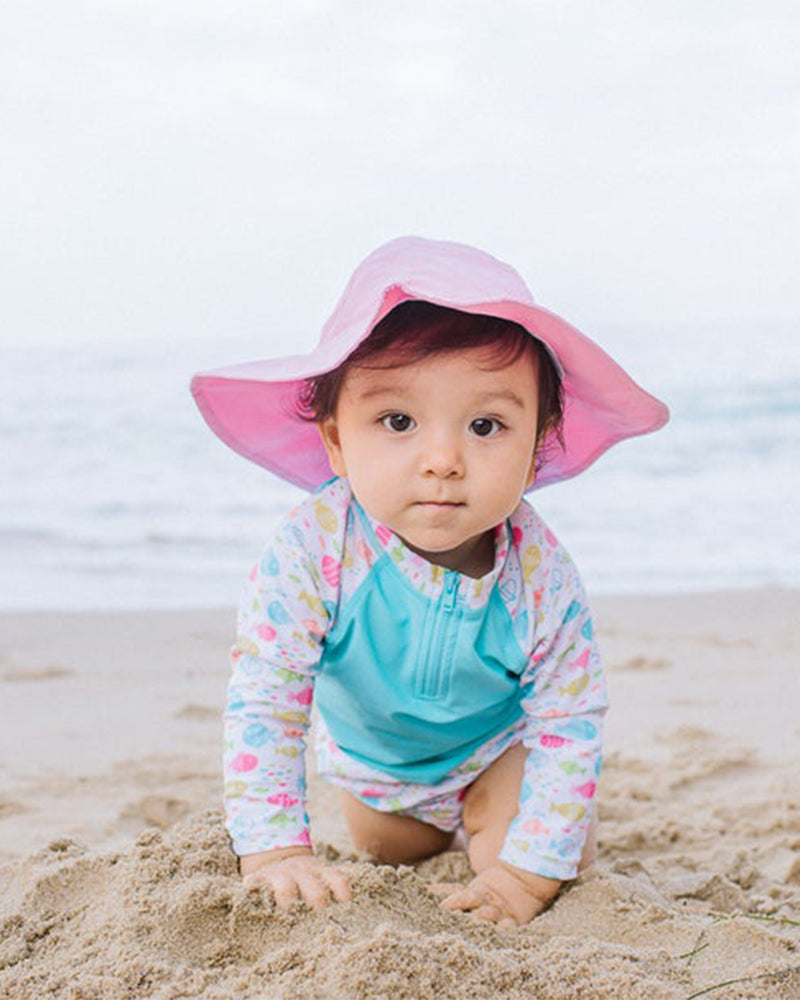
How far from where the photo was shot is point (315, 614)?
2.26 meters

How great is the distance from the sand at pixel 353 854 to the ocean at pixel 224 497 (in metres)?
1.44

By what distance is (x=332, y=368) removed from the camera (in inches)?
79.2

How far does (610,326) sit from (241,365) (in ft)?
61.6

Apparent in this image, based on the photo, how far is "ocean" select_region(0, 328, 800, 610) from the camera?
21.8ft

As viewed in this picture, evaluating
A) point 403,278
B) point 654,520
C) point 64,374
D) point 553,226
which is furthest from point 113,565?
point 553,226

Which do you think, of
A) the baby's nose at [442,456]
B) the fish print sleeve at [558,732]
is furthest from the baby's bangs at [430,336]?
the fish print sleeve at [558,732]

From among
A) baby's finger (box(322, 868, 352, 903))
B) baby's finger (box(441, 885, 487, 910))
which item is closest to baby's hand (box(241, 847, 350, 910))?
baby's finger (box(322, 868, 352, 903))

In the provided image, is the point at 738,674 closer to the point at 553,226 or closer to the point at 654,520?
the point at 654,520

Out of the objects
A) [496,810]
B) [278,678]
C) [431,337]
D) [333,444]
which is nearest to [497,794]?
[496,810]

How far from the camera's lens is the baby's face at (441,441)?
2.03m

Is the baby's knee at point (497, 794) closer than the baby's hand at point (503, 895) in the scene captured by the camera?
No

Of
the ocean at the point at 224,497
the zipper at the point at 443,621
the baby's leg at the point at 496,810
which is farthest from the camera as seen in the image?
the ocean at the point at 224,497

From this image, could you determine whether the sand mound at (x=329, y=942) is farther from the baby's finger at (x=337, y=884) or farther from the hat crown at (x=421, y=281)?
the hat crown at (x=421, y=281)

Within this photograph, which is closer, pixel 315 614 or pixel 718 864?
pixel 315 614
